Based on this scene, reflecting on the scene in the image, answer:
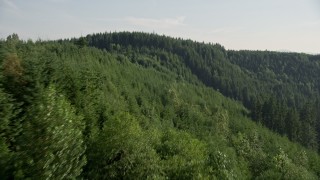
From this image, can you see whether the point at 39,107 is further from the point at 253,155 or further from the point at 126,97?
the point at 126,97

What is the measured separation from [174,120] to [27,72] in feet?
301

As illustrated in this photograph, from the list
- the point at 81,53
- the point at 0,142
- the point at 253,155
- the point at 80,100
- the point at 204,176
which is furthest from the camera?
the point at 81,53

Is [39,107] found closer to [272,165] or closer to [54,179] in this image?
[54,179]

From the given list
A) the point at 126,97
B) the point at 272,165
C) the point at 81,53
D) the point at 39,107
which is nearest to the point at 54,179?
the point at 39,107

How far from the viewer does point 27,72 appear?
48438mm

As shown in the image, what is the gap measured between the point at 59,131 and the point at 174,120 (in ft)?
347

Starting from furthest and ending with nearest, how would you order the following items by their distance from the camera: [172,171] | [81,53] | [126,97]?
[81,53]
[126,97]
[172,171]

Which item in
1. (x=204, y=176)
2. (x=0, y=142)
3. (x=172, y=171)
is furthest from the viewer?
(x=172, y=171)

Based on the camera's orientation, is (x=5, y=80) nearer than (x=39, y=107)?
No

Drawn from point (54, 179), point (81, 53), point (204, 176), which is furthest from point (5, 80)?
point (81, 53)

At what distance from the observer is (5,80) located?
4528 cm

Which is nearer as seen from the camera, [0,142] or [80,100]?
[0,142]

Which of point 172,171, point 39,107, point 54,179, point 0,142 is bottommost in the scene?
point 172,171

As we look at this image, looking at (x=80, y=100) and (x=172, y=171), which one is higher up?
(x=80, y=100)
